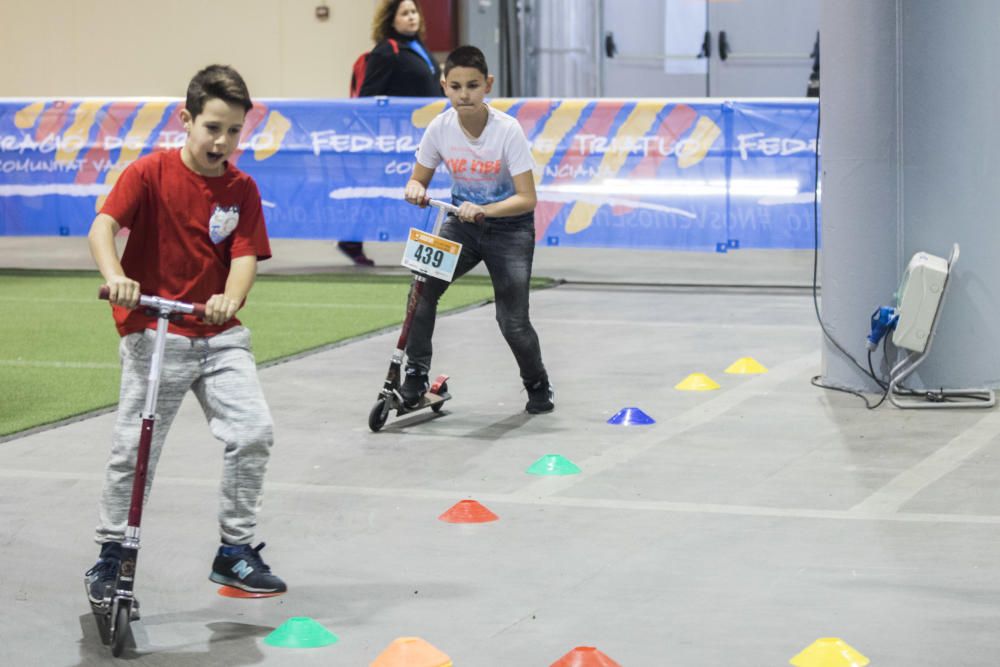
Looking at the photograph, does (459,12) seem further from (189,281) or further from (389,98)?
(189,281)

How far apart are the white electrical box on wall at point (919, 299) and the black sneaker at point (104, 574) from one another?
478cm

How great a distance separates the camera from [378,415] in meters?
8.37

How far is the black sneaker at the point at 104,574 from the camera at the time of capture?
5.23 metres

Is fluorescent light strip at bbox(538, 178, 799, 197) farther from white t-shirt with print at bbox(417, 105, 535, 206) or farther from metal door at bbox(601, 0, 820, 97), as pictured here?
metal door at bbox(601, 0, 820, 97)

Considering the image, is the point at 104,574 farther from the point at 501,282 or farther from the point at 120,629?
the point at 501,282

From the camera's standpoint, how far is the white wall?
73.5 feet

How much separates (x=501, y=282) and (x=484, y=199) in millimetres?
457

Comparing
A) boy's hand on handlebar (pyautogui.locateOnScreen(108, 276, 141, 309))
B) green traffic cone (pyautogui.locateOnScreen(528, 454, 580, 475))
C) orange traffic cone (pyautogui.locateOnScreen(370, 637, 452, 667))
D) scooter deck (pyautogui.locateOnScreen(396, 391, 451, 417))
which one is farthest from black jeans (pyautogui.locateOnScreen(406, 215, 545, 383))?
orange traffic cone (pyautogui.locateOnScreen(370, 637, 452, 667))

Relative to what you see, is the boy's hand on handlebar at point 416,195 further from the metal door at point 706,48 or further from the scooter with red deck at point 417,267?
the metal door at point 706,48

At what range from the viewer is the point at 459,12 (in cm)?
2194

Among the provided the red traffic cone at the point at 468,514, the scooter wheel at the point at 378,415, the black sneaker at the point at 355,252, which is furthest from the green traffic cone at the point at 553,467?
the black sneaker at the point at 355,252

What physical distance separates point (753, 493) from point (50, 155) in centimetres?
1082

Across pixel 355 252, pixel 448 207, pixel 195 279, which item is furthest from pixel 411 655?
pixel 355 252

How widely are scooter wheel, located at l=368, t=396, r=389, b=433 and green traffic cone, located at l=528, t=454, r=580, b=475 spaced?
3.70ft
